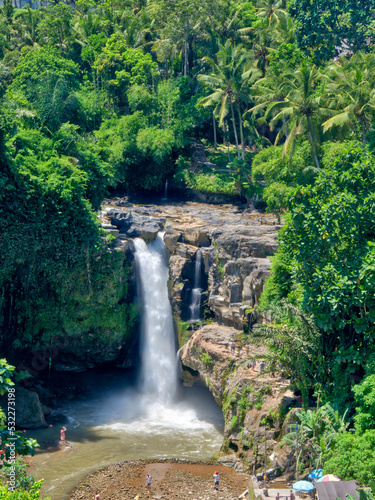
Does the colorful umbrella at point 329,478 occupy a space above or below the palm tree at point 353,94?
below

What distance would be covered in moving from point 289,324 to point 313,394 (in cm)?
371

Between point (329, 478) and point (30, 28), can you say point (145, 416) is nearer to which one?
point (329, 478)

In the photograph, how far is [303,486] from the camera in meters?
24.7

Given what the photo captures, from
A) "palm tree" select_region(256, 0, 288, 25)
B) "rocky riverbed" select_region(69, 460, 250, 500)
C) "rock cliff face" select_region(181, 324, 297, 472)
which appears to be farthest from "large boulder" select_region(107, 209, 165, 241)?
"palm tree" select_region(256, 0, 288, 25)

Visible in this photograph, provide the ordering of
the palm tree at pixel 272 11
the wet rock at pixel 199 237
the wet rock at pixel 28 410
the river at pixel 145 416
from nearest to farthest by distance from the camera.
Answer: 1. the river at pixel 145 416
2. the wet rock at pixel 28 410
3. the wet rock at pixel 199 237
4. the palm tree at pixel 272 11

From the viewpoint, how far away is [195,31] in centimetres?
5797

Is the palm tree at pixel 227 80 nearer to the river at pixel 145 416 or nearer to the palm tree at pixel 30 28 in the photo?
the river at pixel 145 416

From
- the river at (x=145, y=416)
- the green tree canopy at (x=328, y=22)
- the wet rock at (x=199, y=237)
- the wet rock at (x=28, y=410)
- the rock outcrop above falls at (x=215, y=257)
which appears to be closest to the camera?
the river at (x=145, y=416)

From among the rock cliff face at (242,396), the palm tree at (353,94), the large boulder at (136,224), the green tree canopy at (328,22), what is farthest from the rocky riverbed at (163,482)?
the green tree canopy at (328,22)

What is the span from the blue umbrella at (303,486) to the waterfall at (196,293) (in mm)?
15968

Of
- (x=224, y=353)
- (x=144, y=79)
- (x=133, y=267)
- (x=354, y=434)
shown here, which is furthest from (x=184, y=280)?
(x=144, y=79)

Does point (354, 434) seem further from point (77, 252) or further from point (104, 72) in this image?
point (104, 72)

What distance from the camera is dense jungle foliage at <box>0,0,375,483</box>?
28438 millimetres

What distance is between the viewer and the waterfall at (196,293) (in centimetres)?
3969
